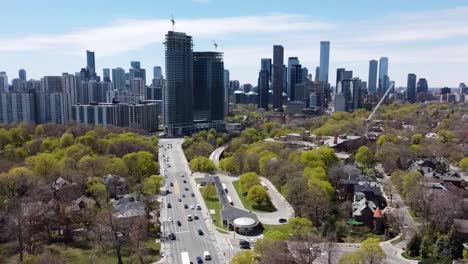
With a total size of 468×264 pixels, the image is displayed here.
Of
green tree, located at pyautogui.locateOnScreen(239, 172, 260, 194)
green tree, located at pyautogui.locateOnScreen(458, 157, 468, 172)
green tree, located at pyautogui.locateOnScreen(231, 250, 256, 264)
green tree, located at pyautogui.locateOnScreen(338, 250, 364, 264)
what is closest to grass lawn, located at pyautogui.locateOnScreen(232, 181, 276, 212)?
green tree, located at pyautogui.locateOnScreen(239, 172, 260, 194)

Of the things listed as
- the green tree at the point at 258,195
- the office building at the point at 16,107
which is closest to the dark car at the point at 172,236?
the green tree at the point at 258,195

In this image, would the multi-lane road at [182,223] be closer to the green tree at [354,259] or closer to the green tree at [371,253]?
the green tree at [354,259]

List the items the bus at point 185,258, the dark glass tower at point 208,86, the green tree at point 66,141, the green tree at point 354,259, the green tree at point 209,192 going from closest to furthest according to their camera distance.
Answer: the green tree at point 354,259 < the bus at point 185,258 < the green tree at point 209,192 < the green tree at point 66,141 < the dark glass tower at point 208,86

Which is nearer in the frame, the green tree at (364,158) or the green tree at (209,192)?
the green tree at (209,192)

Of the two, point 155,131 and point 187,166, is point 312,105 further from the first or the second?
point 187,166

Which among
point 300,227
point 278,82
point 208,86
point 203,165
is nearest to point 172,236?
point 300,227

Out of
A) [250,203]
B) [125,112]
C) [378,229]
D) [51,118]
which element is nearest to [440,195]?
[378,229]
